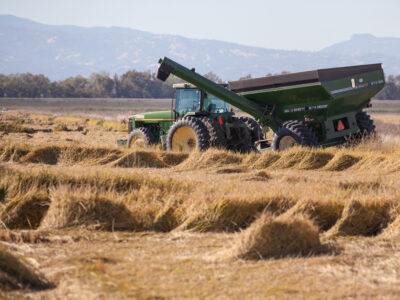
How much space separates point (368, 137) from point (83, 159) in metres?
7.16

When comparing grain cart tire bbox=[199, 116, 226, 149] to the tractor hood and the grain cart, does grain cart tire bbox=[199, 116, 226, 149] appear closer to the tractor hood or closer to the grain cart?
the grain cart

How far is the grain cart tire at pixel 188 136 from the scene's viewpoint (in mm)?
15836

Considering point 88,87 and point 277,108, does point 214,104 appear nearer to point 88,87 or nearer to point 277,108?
point 277,108

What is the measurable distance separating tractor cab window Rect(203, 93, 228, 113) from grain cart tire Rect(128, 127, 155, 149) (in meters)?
2.02

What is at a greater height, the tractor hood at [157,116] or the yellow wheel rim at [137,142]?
the tractor hood at [157,116]

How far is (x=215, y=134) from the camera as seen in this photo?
51.6ft

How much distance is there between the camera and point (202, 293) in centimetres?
502

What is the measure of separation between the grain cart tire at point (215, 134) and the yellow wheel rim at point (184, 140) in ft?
1.80

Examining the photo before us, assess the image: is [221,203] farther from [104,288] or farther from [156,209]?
[104,288]

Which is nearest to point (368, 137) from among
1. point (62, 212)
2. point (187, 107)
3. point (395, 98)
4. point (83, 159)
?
point (187, 107)

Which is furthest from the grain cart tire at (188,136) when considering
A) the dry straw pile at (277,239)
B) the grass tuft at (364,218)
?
the dry straw pile at (277,239)

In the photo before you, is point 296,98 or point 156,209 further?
point 296,98

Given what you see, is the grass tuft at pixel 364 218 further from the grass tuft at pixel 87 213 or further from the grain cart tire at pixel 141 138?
the grain cart tire at pixel 141 138

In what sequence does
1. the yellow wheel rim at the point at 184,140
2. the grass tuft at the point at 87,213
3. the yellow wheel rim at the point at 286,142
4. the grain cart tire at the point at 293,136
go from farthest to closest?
the yellow wheel rim at the point at 184,140 < the yellow wheel rim at the point at 286,142 < the grain cart tire at the point at 293,136 < the grass tuft at the point at 87,213
